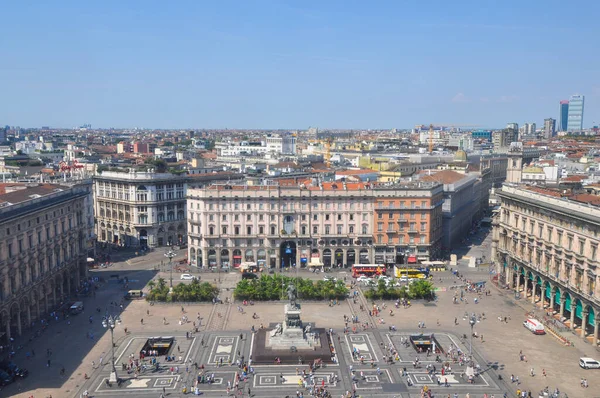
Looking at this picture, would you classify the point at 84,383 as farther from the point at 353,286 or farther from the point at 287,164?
the point at 287,164

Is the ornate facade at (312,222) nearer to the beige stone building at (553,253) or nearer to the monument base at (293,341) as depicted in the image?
the beige stone building at (553,253)

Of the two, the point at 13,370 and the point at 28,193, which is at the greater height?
the point at 28,193

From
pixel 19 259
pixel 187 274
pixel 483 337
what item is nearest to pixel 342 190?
pixel 187 274

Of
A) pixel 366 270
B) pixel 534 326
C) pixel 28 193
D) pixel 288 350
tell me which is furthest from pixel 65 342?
pixel 534 326

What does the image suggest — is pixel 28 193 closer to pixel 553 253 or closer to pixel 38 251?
pixel 38 251

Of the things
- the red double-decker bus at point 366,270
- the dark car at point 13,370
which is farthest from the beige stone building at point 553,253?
the dark car at point 13,370

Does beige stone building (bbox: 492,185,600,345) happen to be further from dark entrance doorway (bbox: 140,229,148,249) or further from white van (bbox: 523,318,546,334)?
dark entrance doorway (bbox: 140,229,148,249)
